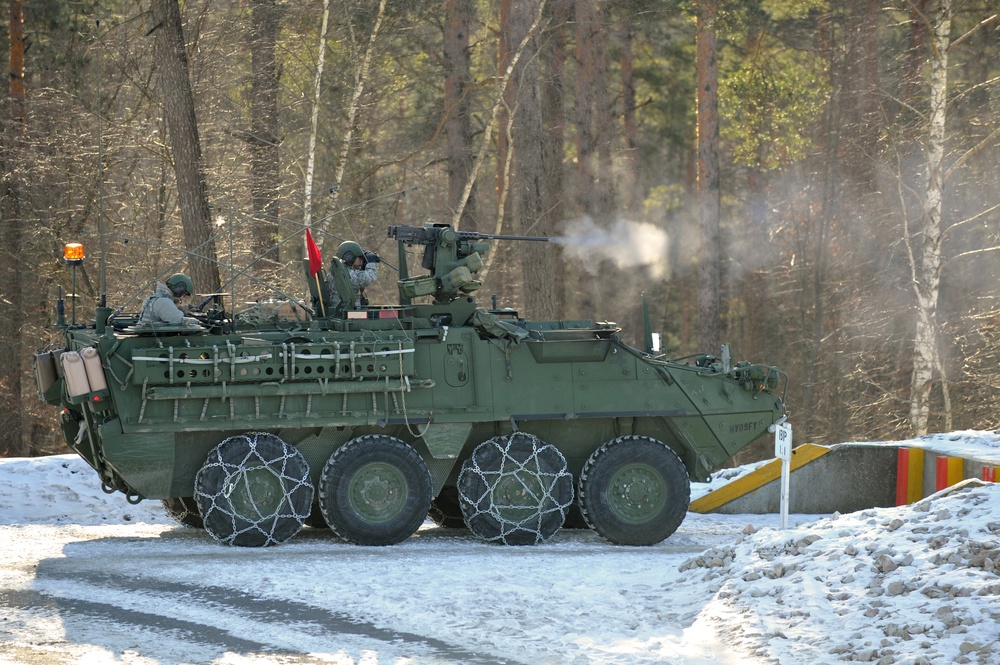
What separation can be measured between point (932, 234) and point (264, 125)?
424 inches

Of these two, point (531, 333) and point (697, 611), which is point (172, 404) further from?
point (697, 611)

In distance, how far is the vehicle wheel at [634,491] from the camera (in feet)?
39.8

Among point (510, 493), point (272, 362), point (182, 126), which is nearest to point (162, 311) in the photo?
point (272, 362)

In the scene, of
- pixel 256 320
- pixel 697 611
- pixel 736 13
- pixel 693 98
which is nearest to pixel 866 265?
A: pixel 736 13

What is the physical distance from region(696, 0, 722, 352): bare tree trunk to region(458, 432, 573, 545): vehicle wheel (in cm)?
1244

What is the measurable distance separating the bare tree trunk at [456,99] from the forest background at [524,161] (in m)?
0.05

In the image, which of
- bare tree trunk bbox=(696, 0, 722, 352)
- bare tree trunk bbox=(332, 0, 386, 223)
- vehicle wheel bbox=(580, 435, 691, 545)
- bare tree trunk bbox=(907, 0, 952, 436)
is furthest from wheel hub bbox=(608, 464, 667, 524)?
bare tree trunk bbox=(696, 0, 722, 352)

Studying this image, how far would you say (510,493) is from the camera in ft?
39.1

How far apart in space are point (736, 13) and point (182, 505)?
51.3ft

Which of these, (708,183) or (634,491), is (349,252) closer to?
(634,491)

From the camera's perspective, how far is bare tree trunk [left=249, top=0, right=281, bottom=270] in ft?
67.8

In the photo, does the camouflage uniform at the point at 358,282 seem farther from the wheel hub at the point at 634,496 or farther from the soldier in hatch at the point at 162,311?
the wheel hub at the point at 634,496

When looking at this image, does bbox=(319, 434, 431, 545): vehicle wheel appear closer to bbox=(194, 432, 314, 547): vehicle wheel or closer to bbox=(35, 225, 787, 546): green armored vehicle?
bbox=(35, 225, 787, 546): green armored vehicle

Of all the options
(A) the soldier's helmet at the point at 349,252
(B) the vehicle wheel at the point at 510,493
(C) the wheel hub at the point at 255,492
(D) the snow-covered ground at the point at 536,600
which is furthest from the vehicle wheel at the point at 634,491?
(A) the soldier's helmet at the point at 349,252
